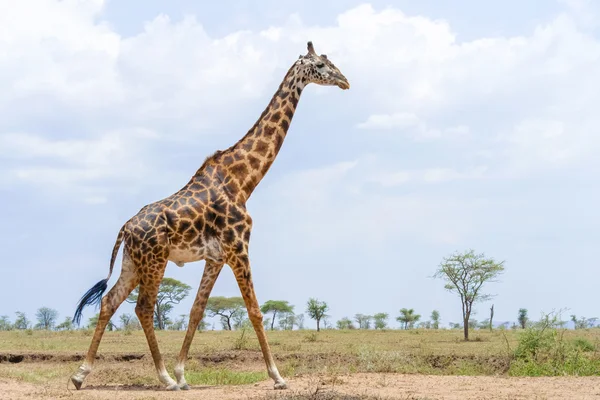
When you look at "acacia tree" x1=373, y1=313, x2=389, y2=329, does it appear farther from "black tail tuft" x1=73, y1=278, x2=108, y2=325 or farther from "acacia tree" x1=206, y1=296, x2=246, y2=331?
"black tail tuft" x1=73, y1=278, x2=108, y2=325

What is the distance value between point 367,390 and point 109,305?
3.82m

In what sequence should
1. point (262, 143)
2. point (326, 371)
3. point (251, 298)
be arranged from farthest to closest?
point (326, 371), point (262, 143), point (251, 298)

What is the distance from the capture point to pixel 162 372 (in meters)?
10.6

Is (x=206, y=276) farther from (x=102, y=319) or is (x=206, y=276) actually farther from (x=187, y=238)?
(x=102, y=319)

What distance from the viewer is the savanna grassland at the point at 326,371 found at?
10.1 metres

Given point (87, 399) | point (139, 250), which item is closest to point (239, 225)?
point (139, 250)

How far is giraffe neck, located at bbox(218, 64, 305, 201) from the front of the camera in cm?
1102

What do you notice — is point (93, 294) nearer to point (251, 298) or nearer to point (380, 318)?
point (251, 298)

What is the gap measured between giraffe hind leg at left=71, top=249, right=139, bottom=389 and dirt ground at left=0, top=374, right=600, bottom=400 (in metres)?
0.28

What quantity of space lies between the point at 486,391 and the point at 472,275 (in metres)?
23.4

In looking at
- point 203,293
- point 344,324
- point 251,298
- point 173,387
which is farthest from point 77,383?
point 344,324

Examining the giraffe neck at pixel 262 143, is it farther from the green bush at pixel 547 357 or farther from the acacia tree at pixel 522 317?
the acacia tree at pixel 522 317

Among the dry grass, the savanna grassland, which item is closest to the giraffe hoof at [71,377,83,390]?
the savanna grassland

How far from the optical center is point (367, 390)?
10.0 meters
